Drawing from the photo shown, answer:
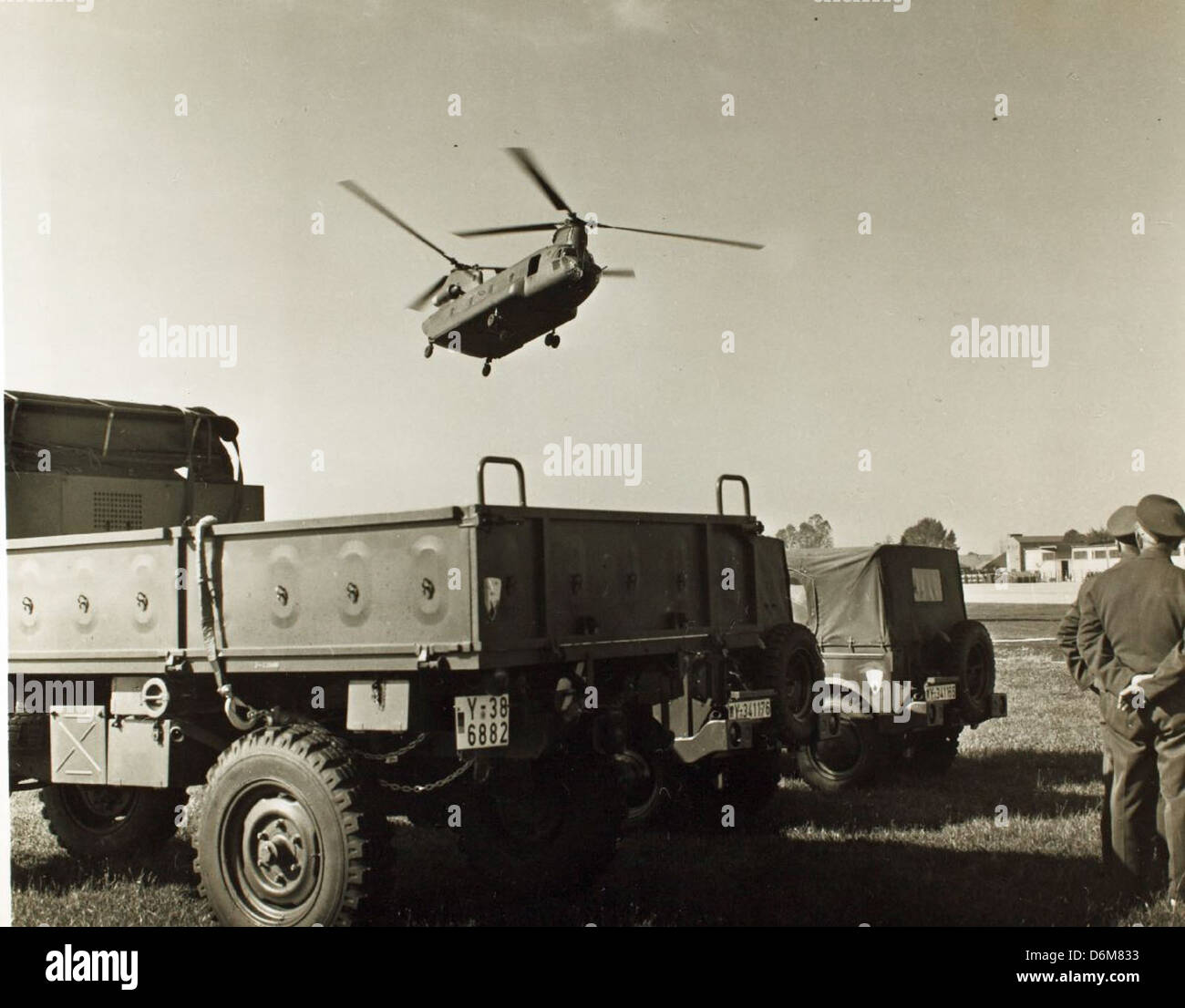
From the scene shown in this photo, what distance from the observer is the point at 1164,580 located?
5.81 m

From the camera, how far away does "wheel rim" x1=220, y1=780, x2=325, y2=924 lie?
5.25m

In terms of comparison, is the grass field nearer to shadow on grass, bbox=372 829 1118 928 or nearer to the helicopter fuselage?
shadow on grass, bbox=372 829 1118 928

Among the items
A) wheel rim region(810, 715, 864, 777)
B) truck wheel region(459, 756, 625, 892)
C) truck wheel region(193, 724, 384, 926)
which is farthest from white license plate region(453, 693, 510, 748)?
wheel rim region(810, 715, 864, 777)

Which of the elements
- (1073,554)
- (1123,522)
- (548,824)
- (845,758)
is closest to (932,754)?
(845,758)

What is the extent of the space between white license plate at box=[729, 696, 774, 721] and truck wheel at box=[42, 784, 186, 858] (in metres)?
3.24

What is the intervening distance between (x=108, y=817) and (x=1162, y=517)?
5978 mm

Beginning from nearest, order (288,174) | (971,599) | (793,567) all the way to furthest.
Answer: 1. (288,174)
2. (793,567)
3. (971,599)

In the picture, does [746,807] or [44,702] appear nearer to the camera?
[44,702]

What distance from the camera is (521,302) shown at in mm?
→ 14555

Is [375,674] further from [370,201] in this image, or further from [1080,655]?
[370,201]

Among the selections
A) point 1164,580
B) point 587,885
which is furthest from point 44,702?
point 1164,580

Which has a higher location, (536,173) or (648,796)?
(536,173)
